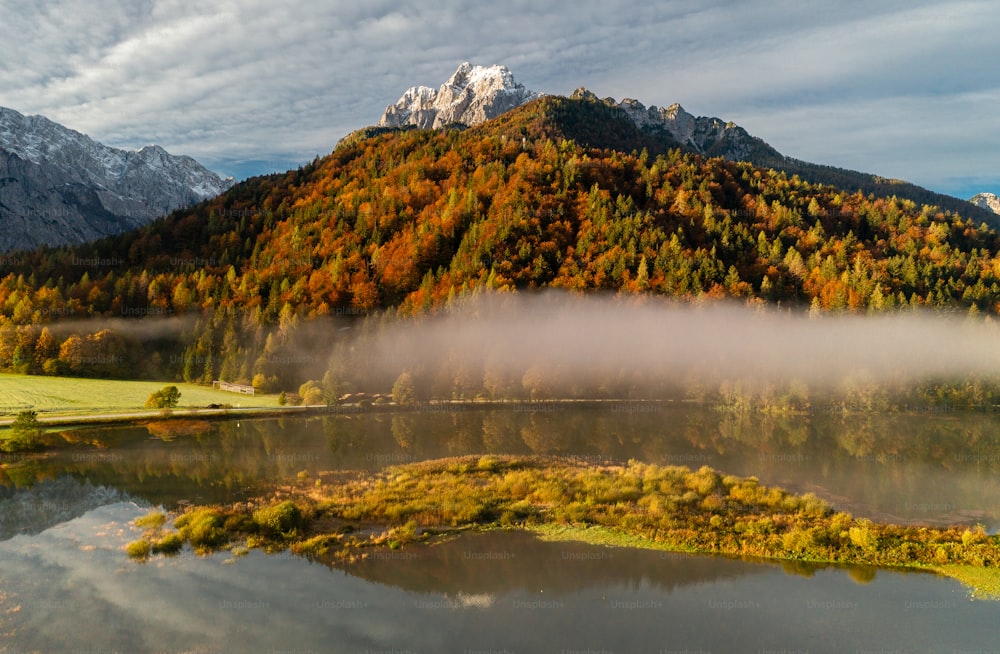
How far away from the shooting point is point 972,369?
10375cm

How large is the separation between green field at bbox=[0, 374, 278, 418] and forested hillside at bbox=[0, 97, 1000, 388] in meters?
7.66

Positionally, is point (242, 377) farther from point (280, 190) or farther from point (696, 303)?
point (280, 190)

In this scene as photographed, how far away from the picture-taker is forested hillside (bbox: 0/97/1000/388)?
115 meters

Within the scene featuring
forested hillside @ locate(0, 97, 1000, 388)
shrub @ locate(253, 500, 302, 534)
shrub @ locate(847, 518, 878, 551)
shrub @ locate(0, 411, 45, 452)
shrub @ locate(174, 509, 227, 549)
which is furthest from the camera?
forested hillside @ locate(0, 97, 1000, 388)

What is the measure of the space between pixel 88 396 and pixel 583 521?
274 feet

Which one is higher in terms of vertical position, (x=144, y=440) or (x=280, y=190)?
(x=280, y=190)

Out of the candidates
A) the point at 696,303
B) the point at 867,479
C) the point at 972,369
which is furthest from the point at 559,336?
the point at 972,369

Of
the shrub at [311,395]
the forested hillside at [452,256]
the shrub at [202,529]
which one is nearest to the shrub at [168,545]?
the shrub at [202,529]

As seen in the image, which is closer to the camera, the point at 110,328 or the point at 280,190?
the point at 110,328

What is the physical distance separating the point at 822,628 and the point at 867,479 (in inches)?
1251

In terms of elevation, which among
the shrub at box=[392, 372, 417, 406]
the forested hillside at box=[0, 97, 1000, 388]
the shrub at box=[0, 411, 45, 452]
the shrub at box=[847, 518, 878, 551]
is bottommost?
the shrub at box=[392, 372, 417, 406]

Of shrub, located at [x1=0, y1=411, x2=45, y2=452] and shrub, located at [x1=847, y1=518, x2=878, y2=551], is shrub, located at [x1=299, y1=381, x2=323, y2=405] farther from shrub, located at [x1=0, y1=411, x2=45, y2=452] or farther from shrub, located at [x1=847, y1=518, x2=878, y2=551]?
shrub, located at [x1=847, y1=518, x2=878, y2=551]

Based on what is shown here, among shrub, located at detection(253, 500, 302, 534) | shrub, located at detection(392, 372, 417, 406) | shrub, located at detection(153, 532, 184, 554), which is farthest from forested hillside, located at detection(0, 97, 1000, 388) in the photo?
shrub, located at detection(153, 532, 184, 554)

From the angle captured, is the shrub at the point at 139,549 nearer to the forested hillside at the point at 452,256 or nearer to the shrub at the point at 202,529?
the shrub at the point at 202,529
